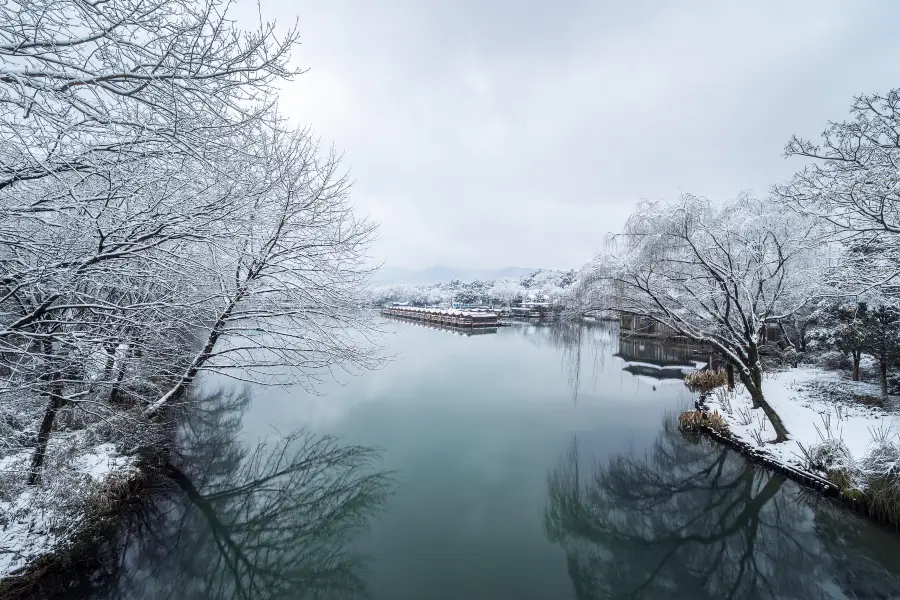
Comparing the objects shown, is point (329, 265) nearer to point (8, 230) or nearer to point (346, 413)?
point (8, 230)

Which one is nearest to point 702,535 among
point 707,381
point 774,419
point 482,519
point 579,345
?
point 482,519

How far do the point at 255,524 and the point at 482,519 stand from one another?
321 centimetres

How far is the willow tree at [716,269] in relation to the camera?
6988 millimetres

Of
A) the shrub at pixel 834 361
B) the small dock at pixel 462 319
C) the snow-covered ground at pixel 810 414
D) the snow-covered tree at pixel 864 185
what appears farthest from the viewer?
the small dock at pixel 462 319

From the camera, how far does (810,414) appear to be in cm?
764

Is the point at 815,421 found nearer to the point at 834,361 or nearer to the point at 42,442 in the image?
the point at 834,361

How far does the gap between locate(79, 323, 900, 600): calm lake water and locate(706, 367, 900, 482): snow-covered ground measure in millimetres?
838

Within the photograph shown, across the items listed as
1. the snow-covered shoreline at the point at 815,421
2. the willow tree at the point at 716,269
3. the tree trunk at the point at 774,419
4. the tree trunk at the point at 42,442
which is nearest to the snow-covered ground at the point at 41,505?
the tree trunk at the point at 42,442

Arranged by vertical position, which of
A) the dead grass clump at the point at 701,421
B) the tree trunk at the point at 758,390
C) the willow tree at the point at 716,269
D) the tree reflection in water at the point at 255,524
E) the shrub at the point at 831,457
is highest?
the willow tree at the point at 716,269

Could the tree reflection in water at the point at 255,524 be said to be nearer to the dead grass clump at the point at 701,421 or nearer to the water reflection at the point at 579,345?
the water reflection at the point at 579,345

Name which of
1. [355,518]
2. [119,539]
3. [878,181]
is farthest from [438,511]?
[878,181]

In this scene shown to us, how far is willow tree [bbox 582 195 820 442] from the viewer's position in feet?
22.9

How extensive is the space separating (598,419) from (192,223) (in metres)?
9.30

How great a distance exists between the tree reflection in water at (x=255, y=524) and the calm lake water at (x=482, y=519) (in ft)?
0.08
